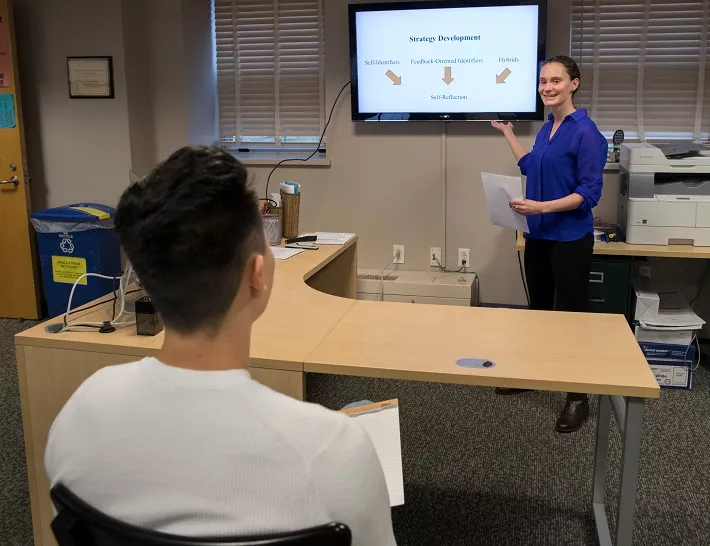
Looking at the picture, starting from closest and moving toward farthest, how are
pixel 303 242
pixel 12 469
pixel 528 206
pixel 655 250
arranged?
pixel 12 469
pixel 528 206
pixel 303 242
pixel 655 250

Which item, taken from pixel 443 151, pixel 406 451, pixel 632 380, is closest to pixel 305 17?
pixel 443 151

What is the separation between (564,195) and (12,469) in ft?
8.11

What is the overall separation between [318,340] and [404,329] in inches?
10.8

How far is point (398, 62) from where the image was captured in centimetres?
428

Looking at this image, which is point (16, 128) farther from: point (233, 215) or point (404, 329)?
point (233, 215)

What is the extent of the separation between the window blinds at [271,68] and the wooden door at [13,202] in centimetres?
129

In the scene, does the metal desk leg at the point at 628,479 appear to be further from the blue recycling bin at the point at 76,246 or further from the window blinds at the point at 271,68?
the window blinds at the point at 271,68

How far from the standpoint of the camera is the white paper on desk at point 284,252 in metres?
3.14

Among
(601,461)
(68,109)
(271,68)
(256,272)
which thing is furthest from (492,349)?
(68,109)

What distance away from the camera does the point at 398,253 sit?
183 inches

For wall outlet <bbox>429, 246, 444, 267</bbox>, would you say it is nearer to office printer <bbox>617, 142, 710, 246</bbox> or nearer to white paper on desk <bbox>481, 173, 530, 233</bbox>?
office printer <bbox>617, 142, 710, 246</bbox>

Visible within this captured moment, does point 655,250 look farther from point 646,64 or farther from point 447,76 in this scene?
point 447,76

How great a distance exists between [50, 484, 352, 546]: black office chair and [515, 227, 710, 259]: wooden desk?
3.01 meters

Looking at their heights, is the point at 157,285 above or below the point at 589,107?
below
